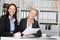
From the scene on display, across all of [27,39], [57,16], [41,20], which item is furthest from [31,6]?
[27,39]

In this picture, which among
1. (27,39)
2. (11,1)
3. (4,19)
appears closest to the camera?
(27,39)

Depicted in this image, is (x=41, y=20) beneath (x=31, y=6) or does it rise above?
beneath

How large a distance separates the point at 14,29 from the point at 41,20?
121 cm

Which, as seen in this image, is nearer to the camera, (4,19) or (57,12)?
(4,19)

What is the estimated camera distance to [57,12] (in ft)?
15.1

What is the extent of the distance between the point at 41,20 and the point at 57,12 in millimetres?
502

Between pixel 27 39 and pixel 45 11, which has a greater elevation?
pixel 45 11

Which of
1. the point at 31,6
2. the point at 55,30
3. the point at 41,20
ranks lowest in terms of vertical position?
the point at 55,30

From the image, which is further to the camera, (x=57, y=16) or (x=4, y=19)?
(x=57, y=16)

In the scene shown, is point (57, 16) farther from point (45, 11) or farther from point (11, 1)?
point (11, 1)

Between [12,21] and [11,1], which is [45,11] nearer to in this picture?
[11,1]

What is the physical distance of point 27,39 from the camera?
2.59 m

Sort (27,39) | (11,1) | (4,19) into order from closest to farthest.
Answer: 1. (27,39)
2. (4,19)
3. (11,1)

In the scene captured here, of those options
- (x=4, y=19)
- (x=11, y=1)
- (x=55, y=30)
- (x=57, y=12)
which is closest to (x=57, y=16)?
(x=57, y=12)
